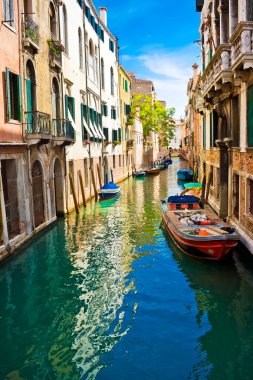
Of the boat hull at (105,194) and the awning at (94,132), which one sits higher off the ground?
the awning at (94,132)

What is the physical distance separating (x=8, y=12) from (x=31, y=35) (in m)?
1.35

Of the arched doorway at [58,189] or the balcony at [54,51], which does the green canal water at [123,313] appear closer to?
the arched doorway at [58,189]

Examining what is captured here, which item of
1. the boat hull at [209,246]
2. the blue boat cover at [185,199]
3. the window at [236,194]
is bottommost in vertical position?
the boat hull at [209,246]

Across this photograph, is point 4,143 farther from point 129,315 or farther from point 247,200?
point 247,200

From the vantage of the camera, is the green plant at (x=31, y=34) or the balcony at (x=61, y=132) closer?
the green plant at (x=31, y=34)

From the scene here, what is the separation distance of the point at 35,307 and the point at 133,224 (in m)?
8.21

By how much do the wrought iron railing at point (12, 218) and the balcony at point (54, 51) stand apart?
20.7 ft

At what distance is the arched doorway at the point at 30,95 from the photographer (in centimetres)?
1232

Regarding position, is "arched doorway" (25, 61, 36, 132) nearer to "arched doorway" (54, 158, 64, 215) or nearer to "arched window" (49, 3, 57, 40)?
"arched window" (49, 3, 57, 40)

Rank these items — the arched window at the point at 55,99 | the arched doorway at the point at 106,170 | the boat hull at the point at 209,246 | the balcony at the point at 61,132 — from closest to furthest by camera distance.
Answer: the boat hull at the point at 209,246 < the balcony at the point at 61,132 < the arched window at the point at 55,99 < the arched doorway at the point at 106,170

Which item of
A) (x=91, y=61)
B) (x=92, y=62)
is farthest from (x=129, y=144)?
(x=91, y=61)

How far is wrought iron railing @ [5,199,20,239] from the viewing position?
36.8 ft

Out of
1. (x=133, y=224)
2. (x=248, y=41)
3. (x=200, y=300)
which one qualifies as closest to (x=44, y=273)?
(x=200, y=300)

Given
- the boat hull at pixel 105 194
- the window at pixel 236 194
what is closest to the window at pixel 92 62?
the boat hull at pixel 105 194
